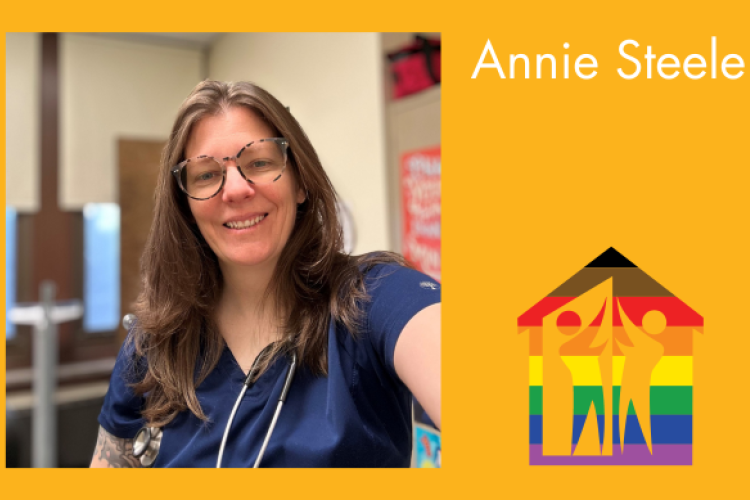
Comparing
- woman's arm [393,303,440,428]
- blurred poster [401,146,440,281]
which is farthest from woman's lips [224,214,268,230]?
blurred poster [401,146,440,281]

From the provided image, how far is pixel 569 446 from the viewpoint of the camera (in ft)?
2.02

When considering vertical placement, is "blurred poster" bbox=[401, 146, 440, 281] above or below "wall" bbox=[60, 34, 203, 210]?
below

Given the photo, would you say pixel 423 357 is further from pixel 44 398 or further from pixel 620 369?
pixel 44 398

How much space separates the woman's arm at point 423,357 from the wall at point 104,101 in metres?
3.13

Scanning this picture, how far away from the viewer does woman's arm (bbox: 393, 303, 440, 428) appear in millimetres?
708

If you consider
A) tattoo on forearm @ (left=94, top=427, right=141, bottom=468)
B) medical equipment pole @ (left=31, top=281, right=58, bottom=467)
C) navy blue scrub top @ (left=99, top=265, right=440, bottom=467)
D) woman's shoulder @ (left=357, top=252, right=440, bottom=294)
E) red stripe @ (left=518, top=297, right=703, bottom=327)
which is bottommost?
medical equipment pole @ (left=31, top=281, right=58, bottom=467)

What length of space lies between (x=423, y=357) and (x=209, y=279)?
0.55 meters

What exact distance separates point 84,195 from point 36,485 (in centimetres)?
323

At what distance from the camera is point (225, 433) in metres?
0.87

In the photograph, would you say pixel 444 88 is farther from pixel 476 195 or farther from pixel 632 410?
pixel 632 410

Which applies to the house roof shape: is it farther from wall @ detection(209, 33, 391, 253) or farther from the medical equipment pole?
the medical equipment pole

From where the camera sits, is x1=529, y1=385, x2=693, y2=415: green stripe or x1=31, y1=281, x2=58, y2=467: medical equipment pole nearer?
x1=529, y1=385, x2=693, y2=415: green stripe

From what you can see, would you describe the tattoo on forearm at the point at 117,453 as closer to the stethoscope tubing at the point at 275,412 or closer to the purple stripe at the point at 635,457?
the stethoscope tubing at the point at 275,412

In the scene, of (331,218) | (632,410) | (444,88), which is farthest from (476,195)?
(331,218)
